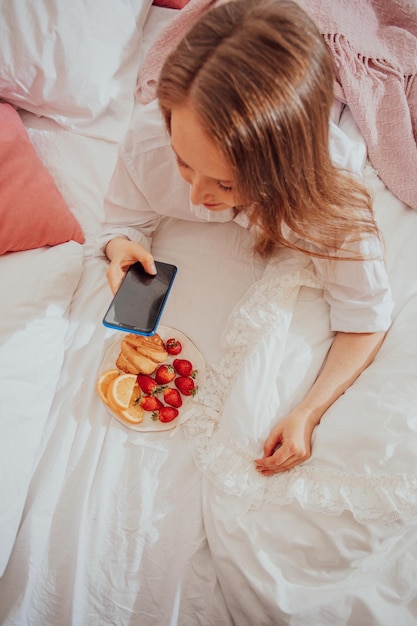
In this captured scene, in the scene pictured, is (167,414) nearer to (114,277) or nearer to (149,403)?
(149,403)

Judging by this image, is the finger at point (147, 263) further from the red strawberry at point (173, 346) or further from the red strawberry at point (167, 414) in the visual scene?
the red strawberry at point (167, 414)

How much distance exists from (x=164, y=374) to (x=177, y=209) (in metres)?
0.41

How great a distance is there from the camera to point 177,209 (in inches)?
44.0

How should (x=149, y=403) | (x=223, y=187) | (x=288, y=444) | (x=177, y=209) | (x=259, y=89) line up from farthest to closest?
1. (x=177, y=209)
2. (x=149, y=403)
3. (x=288, y=444)
4. (x=223, y=187)
5. (x=259, y=89)

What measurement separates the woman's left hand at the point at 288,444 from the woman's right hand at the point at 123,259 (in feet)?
1.42

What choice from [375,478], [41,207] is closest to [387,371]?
[375,478]

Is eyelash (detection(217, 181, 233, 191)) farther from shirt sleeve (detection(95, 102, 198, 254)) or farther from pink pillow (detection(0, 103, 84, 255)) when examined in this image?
pink pillow (detection(0, 103, 84, 255))

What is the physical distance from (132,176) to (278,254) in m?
0.39

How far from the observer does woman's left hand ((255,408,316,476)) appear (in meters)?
0.87

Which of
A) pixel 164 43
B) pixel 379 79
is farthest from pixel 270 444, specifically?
pixel 164 43

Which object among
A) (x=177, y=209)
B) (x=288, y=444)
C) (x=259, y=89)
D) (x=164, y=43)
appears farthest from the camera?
(x=164, y=43)

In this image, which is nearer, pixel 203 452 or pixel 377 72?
pixel 203 452

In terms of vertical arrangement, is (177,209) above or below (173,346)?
above

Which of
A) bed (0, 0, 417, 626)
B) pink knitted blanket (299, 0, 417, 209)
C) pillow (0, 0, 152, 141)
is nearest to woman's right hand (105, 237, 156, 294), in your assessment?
bed (0, 0, 417, 626)
